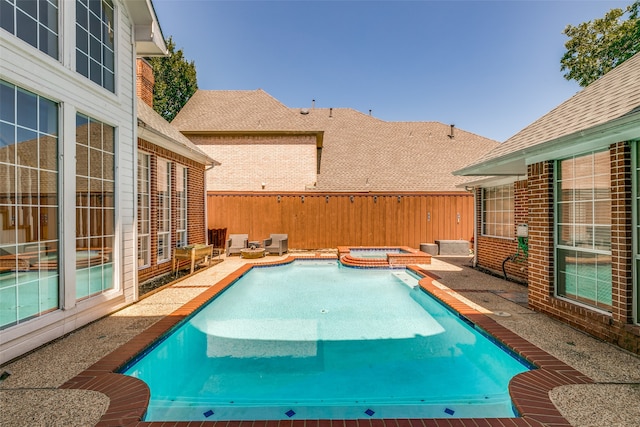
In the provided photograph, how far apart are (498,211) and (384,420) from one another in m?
7.93

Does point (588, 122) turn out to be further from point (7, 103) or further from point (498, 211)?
point (7, 103)

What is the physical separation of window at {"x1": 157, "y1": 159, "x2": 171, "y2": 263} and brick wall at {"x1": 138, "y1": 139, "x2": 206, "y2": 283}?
16 cm

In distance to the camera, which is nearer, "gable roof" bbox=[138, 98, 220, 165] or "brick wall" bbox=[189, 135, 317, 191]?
"gable roof" bbox=[138, 98, 220, 165]

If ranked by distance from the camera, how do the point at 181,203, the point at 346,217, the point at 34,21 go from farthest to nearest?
the point at 346,217
the point at 181,203
the point at 34,21

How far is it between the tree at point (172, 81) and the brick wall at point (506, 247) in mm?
24990

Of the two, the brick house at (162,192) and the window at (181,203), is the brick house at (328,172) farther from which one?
the window at (181,203)

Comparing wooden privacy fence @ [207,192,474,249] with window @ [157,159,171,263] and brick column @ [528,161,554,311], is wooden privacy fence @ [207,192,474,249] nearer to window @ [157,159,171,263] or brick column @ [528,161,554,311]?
window @ [157,159,171,263]

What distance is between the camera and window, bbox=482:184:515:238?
8.25 m

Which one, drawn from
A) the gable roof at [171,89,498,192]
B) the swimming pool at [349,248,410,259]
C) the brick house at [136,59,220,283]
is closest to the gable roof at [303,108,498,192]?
the gable roof at [171,89,498,192]

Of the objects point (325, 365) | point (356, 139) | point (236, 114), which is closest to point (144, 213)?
point (325, 365)

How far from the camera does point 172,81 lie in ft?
83.0

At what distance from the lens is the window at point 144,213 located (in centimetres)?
708

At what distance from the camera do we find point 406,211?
13836 mm

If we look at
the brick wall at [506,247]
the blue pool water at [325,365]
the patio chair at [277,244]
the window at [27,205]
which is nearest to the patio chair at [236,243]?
the patio chair at [277,244]
